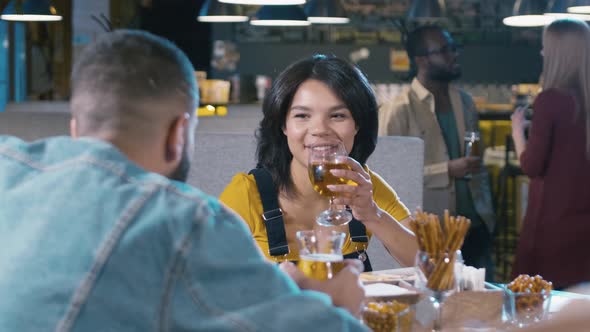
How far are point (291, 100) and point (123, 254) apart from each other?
1554 millimetres

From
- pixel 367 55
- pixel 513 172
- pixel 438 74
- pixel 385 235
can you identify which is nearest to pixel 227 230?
pixel 385 235

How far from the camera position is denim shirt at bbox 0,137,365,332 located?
1.05m

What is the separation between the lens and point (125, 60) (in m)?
1.23

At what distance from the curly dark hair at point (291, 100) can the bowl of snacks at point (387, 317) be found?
92 cm

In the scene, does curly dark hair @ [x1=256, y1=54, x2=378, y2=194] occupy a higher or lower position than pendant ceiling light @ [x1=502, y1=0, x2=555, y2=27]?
lower

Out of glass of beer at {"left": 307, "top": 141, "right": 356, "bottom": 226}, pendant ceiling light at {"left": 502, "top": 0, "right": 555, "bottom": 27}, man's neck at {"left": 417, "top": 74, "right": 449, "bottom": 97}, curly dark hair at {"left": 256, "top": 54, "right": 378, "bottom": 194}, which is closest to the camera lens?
glass of beer at {"left": 307, "top": 141, "right": 356, "bottom": 226}

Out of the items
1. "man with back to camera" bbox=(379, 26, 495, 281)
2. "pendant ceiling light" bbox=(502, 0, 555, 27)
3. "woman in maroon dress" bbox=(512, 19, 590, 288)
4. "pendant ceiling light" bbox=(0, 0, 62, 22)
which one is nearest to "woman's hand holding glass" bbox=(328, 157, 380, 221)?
"woman in maroon dress" bbox=(512, 19, 590, 288)

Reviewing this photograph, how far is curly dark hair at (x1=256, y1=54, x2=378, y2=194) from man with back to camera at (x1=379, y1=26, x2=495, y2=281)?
182 centimetres

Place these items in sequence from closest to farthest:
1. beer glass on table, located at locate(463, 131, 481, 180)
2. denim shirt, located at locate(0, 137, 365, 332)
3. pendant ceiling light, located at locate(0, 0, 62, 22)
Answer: denim shirt, located at locate(0, 137, 365, 332)
beer glass on table, located at locate(463, 131, 481, 180)
pendant ceiling light, located at locate(0, 0, 62, 22)

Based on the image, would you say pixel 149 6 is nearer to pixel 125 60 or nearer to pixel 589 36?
pixel 589 36

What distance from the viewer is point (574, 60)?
3.83 meters

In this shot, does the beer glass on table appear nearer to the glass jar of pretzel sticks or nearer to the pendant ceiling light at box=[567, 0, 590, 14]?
the glass jar of pretzel sticks

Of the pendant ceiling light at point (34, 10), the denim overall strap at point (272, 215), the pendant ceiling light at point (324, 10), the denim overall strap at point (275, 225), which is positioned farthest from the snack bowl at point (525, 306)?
the pendant ceiling light at point (34, 10)

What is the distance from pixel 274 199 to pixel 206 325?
4.66 ft
